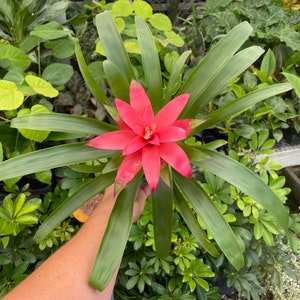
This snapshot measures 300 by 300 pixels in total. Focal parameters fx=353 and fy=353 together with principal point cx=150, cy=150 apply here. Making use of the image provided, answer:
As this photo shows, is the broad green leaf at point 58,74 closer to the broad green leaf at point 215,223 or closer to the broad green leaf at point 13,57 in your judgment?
the broad green leaf at point 13,57

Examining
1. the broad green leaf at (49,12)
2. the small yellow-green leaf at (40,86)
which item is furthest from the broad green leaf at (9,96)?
the broad green leaf at (49,12)

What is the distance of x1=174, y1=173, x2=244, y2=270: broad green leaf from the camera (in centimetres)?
82

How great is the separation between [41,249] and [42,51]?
746mm

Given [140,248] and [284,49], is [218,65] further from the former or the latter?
[284,49]

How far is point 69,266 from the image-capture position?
0.77 m

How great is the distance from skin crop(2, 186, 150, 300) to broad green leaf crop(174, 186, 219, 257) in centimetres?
20

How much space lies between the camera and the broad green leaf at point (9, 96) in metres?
1.02

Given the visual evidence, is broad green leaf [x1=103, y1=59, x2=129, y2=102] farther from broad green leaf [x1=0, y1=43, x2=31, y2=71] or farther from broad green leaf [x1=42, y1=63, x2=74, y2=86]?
broad green leaf [x1=0, y1=43, x2=31, y2=71]

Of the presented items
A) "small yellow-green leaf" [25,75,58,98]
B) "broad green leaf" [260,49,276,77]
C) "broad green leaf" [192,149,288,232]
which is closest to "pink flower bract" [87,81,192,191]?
"broad green leaf" [192,149,288,232]

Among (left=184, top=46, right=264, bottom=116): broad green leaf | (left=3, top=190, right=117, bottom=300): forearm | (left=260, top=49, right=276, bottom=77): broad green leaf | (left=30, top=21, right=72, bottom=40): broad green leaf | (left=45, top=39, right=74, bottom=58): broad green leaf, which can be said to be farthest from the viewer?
(left=260, top=49, right=276, bottom=77): broad green leaf

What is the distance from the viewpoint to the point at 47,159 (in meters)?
0.84

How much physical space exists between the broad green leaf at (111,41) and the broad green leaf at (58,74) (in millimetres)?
318

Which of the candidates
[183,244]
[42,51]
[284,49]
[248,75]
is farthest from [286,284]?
[42,51]

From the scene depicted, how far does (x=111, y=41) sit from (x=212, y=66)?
0.93ft
